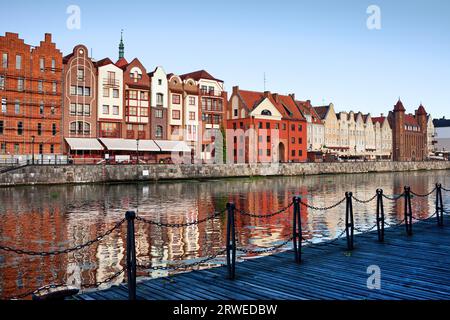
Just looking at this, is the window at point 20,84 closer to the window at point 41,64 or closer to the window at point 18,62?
the window at point 18,62

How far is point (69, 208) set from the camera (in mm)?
31031

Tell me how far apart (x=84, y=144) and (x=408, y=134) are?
113349mm

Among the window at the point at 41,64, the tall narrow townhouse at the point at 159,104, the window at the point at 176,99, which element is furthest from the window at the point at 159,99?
the window at the point at 41,64

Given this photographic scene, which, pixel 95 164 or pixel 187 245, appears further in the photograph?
pixel 95 164

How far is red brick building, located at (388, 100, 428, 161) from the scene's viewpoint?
13500 centimetres

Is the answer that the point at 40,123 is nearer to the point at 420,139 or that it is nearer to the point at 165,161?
the point at 165,161

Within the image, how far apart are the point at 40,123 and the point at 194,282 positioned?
57.6 meters

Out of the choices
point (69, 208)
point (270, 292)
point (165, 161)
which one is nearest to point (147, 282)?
point (270, 292)

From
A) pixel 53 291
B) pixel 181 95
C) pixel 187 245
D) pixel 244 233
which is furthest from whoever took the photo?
pixel 181 95

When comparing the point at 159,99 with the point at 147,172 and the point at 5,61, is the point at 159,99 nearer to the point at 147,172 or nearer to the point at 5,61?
the point at 147,172

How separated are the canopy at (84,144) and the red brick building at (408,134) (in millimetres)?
101055

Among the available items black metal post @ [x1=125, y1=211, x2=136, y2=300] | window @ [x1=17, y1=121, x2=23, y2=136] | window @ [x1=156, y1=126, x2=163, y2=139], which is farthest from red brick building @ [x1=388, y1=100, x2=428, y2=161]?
black metal post @ [x1=125, y1=211, x2=136, y2=300]

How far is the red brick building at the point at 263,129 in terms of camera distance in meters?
82.8

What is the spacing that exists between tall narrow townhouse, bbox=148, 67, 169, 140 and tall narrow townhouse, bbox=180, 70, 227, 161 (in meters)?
7.10
